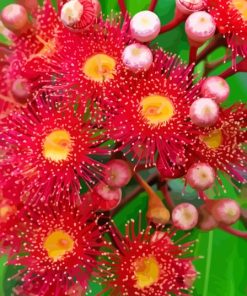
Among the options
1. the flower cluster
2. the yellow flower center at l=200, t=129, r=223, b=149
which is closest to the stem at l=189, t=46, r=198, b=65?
the flower cluster

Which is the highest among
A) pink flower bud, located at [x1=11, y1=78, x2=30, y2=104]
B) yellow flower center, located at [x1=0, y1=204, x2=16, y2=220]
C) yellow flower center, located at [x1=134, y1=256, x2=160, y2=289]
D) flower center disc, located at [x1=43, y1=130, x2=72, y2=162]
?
pink flower bud, located at [x1=11, y1=78, x2=30, y2=104]

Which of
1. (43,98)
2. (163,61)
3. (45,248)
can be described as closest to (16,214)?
(45,248)

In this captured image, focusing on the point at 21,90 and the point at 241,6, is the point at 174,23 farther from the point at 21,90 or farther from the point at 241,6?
the point at 21,90

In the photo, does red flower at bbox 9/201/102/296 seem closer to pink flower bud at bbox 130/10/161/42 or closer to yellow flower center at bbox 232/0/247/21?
pink flower bud at bbox 130/10/161/42

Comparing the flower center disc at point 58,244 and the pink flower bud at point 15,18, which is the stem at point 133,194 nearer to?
the flower center disc at point 58,244

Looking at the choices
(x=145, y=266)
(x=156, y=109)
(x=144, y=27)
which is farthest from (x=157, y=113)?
(x=145, y=266)

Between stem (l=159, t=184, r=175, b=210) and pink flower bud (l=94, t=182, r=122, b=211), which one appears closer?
pink flower bud (l=94, t=182, r=122, b=211)

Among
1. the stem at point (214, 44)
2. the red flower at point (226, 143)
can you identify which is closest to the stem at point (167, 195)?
the red flower at point (226, 143)
